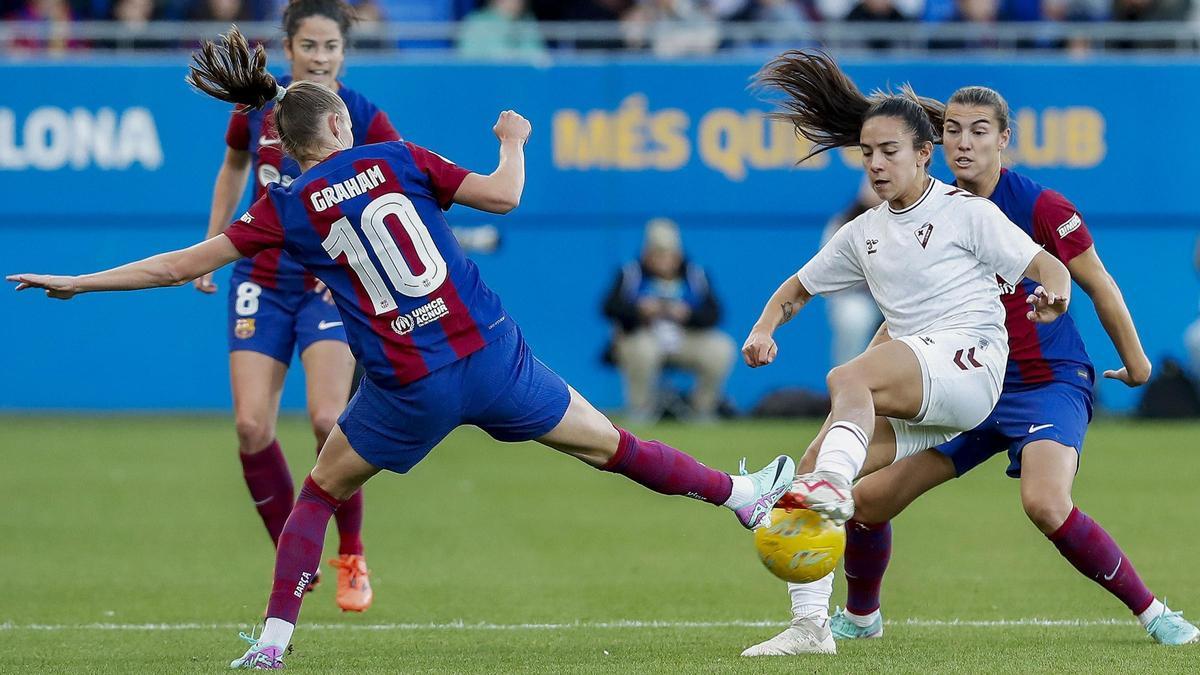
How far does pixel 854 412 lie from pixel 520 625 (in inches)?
78.6

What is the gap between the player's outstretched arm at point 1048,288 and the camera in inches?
221

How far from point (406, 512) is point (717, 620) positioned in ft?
13.9

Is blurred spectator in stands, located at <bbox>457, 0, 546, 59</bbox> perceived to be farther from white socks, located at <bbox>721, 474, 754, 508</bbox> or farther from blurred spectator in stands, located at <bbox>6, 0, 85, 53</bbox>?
white socks, located at <bbox>721, 474, 754, 508</bbox>

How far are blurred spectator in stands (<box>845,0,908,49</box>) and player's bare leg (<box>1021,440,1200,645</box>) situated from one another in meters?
10.6

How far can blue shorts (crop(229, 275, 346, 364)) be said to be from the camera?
7.45 meters

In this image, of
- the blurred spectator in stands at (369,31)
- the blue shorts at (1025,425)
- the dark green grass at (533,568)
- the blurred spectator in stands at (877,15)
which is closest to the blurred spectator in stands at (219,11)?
the blurred spectator in stands at (369,31)

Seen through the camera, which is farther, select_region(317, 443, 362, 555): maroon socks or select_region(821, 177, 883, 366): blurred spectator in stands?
select_region(821, 177, 883, 366): blurred spectator in stands

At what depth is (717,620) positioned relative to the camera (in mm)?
7160

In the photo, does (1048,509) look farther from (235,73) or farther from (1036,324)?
(235,73)

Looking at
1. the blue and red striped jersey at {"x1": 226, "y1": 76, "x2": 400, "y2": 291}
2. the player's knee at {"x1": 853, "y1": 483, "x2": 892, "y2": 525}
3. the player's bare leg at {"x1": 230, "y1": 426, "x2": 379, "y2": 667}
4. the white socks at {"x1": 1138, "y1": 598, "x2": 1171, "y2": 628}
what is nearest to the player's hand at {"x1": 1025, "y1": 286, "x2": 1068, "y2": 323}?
the player's knee at {"x1": 853, "y1": 483, "x2": 892, "y2": 525}

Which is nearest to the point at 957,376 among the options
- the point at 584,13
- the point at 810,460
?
the point at 810,460

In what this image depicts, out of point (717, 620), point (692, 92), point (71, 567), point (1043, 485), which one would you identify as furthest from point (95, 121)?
point (1043, 485)

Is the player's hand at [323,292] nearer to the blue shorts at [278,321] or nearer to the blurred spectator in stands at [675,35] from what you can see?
the blue shorts at [278,321]

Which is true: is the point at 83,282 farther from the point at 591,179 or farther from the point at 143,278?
the point at 591,179
